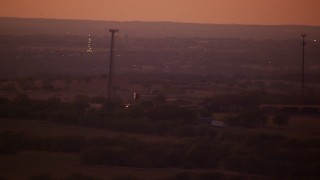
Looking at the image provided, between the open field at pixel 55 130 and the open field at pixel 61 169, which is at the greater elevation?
the open field at pixel 55 130

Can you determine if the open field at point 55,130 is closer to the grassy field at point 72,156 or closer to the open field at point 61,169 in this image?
the grassy field at point 72,156

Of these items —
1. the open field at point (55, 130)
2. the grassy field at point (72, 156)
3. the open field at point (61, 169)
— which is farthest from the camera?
the open field at point (55, 130)

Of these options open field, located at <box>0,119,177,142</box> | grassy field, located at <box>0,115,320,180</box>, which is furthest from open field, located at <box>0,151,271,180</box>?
open field, located at <box>0,119,177,142</box>

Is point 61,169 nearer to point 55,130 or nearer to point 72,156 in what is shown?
point 72,156

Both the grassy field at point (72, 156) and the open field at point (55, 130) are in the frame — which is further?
the open field at point (55, 130)

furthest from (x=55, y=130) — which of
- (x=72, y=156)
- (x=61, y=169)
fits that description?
(x=61, y=169)

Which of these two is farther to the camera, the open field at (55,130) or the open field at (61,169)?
the open field at (55,130)

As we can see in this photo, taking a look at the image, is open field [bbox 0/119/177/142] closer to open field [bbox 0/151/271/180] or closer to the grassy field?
the grassy field

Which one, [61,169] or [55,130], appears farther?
[55,130]

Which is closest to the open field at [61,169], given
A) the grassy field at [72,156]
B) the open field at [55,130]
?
the grassy field at [72,156]

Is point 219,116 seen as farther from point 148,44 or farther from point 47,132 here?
point 148,44

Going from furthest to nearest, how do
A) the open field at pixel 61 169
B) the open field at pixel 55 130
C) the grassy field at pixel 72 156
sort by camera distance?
the open field at pixel 55 130, the grassy field at pixel 72 156, the open field at pixel 61 169
